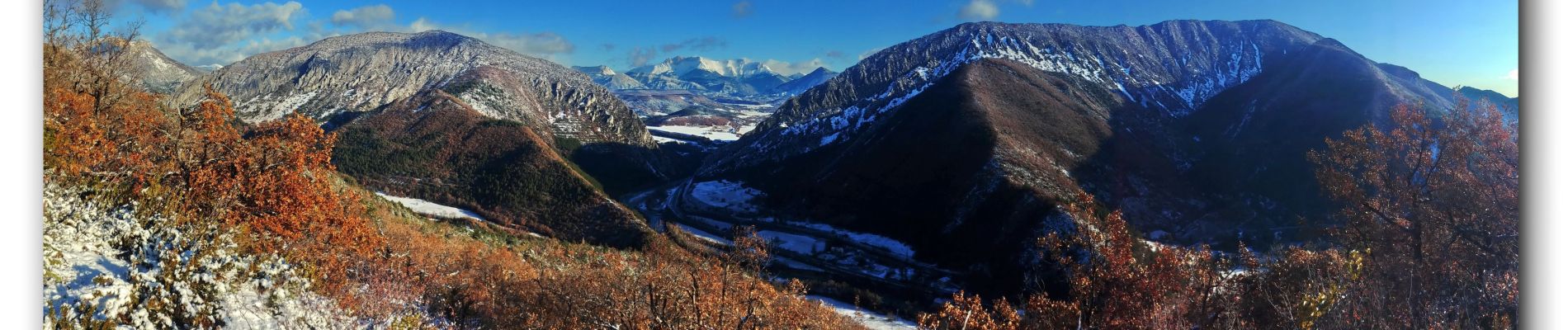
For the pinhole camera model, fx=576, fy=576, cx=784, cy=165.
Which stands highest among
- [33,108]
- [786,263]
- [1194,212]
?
[33,108]

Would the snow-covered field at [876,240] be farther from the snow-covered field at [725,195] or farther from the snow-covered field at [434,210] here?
the snow-covered field at [434,210]

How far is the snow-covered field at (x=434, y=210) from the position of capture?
327 ft

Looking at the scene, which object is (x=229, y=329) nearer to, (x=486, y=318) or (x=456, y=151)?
(x=486, y=318)

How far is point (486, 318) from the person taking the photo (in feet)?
90.1

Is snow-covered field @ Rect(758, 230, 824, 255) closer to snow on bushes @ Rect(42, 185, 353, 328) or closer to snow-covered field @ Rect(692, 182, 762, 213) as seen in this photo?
snow-covered field @ Rect(692, 182, 762, 213)

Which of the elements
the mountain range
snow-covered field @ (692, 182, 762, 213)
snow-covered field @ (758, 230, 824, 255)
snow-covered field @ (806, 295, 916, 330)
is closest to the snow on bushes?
snow-covered field @ (806, 295, 916, 330)

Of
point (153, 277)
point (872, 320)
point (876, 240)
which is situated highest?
point (153, 277)

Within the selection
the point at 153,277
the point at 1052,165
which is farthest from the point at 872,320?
the point at 1052,165

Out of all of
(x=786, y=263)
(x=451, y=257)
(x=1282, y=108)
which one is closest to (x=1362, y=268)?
(x=451, y=257)

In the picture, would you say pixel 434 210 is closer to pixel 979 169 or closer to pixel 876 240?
pixel 876 240

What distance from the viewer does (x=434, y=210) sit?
105438 millimetres

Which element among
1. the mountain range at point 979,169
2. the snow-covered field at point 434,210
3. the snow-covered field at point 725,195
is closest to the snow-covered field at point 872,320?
the mountain range at point 979,169

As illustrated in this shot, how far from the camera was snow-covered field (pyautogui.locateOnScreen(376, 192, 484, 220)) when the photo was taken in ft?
327

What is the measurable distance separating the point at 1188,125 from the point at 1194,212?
97035mm
